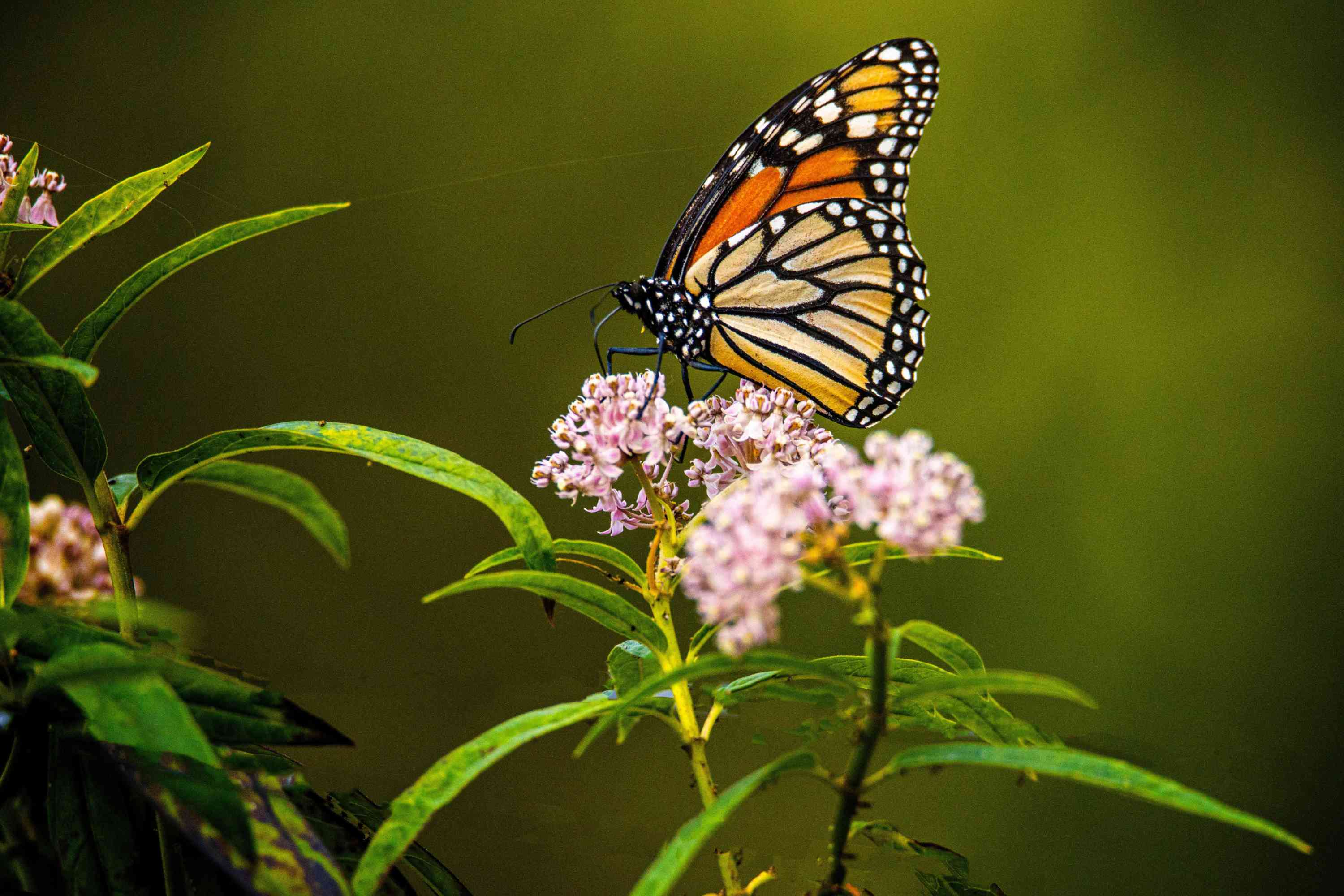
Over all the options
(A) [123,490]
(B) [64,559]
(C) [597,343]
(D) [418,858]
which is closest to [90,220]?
(A) [123,490]

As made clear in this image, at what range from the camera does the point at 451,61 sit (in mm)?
2439

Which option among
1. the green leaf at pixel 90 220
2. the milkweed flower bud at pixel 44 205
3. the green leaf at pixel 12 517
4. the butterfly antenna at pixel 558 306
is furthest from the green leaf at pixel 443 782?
the milkweed flower bud at pixel 44 205

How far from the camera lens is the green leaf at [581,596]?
0.59m

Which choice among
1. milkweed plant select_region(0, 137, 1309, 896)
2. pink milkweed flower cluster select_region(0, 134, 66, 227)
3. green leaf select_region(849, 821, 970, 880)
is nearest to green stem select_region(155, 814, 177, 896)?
milkweed plant select_region(0, 137, 1309, 896)

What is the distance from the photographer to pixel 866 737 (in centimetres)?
50

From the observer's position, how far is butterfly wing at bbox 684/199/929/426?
1.42m

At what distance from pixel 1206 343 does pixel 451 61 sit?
2.31 metres

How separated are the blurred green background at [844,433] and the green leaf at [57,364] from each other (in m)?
1.20

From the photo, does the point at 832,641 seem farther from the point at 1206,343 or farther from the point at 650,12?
the point at 650,12

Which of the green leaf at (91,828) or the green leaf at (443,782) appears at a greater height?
the green leaf at (443,782)

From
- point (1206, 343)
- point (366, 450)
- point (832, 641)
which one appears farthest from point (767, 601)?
point (1206, 343)

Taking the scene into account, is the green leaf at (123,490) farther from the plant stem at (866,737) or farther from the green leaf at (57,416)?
the plant stem at (866,737)

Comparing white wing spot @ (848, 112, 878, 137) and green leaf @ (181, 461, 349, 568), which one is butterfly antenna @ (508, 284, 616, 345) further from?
green leaf @ (181, 461, 349, 568)

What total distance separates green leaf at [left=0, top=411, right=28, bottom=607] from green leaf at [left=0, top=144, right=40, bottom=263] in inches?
9.2
